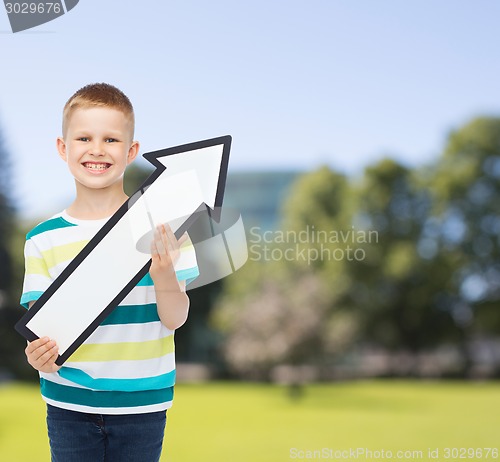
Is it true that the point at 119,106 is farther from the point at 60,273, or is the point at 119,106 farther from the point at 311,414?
the point at 311,414

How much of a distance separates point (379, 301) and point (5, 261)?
10.8 metres

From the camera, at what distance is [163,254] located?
155 cm

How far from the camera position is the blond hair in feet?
5.47

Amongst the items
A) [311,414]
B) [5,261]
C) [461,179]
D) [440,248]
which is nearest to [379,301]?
[440,248]

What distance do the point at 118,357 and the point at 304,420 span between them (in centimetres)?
1362

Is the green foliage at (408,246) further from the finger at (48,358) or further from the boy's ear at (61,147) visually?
the finger at (48,358)

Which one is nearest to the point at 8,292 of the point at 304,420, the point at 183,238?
the point at 304,420

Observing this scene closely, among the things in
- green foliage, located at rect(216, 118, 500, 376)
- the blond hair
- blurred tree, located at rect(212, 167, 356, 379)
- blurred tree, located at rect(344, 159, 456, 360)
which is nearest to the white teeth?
the blond hair

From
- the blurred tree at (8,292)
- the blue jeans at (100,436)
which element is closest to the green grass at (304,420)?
the blurred tree at (8,292)

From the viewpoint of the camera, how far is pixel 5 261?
63.4 ft

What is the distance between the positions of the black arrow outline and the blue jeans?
16cm

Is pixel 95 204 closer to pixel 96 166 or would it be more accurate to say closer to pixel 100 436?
pixel 96 166

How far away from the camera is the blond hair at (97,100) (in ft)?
5.47

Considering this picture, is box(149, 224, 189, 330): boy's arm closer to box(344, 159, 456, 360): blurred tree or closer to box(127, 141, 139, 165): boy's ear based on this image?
box(127, 141, 139, 165): boy's ear
